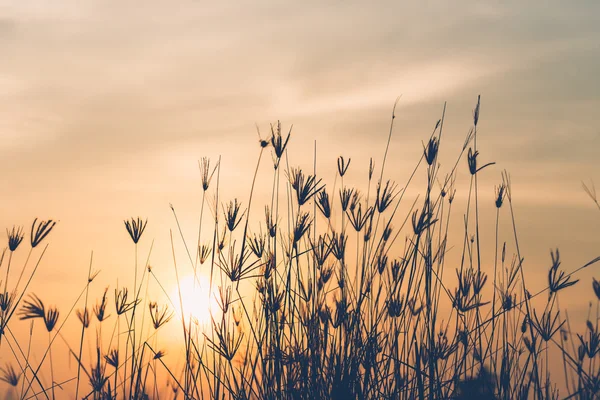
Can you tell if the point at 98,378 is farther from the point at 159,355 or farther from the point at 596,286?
the point at 596,286

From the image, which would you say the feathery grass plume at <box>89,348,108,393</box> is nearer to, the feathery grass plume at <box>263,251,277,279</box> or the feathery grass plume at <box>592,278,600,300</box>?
the feathery grass plume at <box>263,251,277,279</box>

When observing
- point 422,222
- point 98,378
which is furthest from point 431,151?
point 98,378

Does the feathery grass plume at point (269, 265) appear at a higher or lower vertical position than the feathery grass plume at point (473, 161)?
lower

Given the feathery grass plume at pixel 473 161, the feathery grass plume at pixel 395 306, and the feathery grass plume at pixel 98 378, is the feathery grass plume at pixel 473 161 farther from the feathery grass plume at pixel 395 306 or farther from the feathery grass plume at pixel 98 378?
the feathery grass plume at pixel 98 378

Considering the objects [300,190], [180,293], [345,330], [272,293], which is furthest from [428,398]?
[180,293]

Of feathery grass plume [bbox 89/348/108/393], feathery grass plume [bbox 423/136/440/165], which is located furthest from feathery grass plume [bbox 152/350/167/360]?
feathery grass plume [bbox 423/136/440/165]

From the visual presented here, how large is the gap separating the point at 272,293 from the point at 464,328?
1.08m

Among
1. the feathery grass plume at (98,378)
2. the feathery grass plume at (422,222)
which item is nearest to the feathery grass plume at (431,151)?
the feathery grass plume at (422,222)

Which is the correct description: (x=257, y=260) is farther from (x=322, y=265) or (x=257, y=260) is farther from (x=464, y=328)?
(x=464, y=328)

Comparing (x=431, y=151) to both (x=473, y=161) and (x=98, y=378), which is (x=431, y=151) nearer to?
(x=473, y=161)

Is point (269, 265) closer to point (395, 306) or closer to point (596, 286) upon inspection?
point (395, 306)

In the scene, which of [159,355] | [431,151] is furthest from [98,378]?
[431,151]

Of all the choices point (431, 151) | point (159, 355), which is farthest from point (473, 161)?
point (159, 355)

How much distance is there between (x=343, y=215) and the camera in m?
3.26
